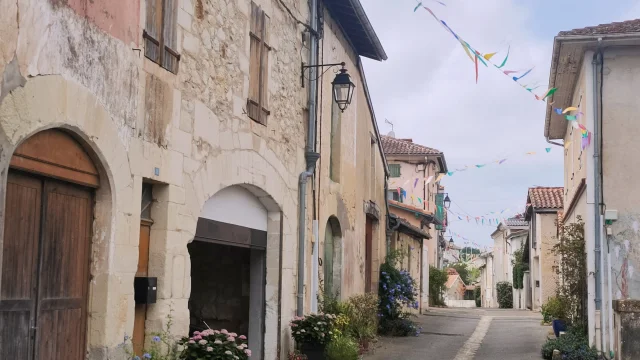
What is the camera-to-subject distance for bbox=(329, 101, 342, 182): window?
13.0 meters

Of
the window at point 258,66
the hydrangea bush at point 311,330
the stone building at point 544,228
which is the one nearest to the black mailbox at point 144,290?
the window at point 258,66

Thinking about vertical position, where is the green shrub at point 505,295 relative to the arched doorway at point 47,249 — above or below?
below

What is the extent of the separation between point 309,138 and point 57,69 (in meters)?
6.14

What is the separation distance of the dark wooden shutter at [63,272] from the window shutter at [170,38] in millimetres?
1667

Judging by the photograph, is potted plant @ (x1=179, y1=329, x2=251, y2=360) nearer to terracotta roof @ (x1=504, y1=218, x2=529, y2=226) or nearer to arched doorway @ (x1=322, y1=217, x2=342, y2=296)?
arched doorway @ (x1=322, y1=217, x2=342, y2=296)

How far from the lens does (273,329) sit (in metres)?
10.0

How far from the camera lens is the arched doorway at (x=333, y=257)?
1318 cm

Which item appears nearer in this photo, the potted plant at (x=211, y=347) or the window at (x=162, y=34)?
the window at (x=162, y=34)

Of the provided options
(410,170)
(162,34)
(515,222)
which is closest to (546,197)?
(410,170)

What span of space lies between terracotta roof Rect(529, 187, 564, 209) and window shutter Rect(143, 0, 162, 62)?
22549 mm

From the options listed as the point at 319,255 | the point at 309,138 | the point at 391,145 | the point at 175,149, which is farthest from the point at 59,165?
the point at 391,145

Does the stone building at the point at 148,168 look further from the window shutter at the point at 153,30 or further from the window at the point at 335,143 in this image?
the window at the point at 335,143

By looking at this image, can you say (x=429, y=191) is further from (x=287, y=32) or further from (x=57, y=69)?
(x=57, y=69)

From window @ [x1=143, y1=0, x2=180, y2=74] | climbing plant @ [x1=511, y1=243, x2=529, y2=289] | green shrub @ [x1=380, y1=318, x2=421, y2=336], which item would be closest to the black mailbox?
window @ [x1=143, y1=0, x2=180, y2=74]
